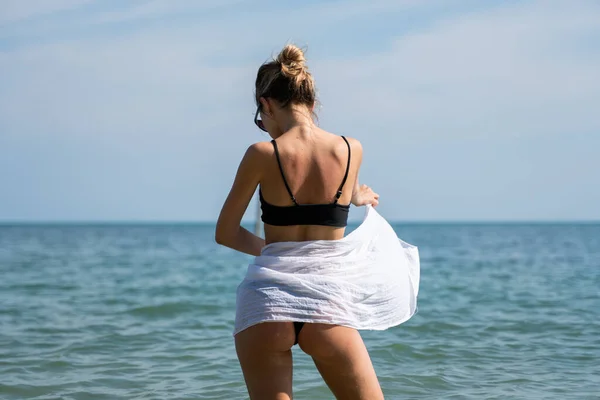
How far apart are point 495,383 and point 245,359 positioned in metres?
4.16

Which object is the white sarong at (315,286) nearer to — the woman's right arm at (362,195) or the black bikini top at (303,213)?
the black bikini top at (303,213)

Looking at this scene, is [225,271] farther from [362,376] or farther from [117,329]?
[362,376]

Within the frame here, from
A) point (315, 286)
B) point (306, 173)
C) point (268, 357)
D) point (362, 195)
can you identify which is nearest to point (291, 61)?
point (306, 173)

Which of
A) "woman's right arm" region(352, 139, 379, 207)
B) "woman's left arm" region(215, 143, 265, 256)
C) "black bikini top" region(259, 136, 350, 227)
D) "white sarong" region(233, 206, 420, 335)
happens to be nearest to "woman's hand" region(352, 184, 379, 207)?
"woman's right arm" region(352, 139, 379, 207)

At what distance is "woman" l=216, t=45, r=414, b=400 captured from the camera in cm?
277

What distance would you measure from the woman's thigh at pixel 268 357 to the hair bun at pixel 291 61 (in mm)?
901

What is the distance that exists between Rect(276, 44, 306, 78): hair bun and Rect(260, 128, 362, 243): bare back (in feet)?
0.68

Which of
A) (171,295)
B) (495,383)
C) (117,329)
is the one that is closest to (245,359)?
(495,383)

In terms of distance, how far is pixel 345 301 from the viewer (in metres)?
2.84

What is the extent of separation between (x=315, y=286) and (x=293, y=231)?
0.21 metres

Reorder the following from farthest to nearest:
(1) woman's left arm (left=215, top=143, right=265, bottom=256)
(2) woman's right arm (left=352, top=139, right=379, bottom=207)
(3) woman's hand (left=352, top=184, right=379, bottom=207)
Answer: (3) woman's hand (left=352, top=184, right=379, bottom=207) < (2) woman's right arm (left=352, top=139, right=379, bottom=207) < (1) woman's left arm (left=215, top=143, right=265, bottom=256)

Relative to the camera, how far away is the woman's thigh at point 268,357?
277 cm

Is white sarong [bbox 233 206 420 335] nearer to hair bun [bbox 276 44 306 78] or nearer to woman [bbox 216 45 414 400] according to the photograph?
woman [bbox 216 45 414 400]

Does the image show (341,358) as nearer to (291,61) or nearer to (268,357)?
(268,357)
